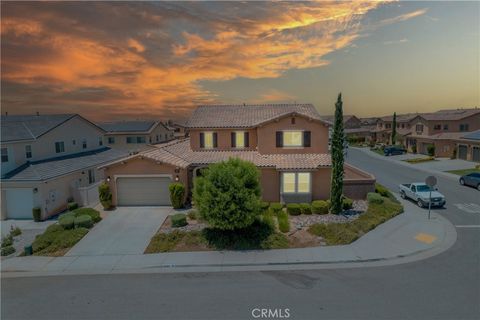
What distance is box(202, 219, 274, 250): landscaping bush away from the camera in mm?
15992

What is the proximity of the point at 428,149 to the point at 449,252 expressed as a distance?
1553 inches

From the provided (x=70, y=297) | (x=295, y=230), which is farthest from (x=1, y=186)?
(x=295, y=230)

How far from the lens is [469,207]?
73.8 ft

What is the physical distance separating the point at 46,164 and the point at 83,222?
977cm

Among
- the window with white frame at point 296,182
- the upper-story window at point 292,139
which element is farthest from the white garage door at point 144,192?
the upper-story window at point 292,139

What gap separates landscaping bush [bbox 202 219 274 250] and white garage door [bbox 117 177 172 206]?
22.1 ft

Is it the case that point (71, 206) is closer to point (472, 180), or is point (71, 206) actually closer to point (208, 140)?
point (208, 140)

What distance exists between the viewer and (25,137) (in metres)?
25.0

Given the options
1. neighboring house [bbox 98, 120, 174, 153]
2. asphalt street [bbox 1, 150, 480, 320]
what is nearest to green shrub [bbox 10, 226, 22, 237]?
asphalt street [bbox 1, 150, 480, 320]

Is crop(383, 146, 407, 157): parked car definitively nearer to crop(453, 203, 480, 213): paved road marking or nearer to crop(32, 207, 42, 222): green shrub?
crop(453, 203, 480, 213): paved road marking

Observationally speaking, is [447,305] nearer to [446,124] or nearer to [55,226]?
[55,226]

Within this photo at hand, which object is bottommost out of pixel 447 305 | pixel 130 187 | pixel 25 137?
pixel 447 305

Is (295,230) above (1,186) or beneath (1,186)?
beneath

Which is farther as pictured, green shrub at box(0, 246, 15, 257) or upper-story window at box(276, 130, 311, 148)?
upper-story window at box(276, 130, 311, 148)
